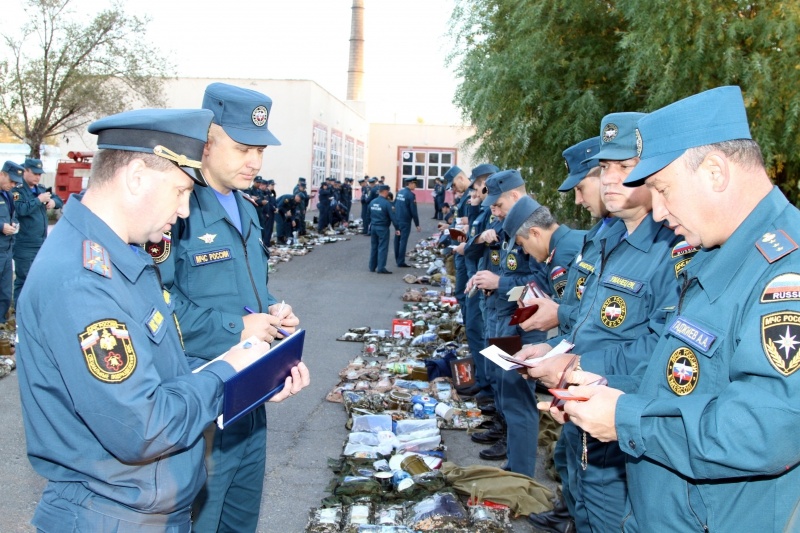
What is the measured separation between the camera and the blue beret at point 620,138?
11.1ft

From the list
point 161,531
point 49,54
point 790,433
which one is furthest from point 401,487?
point 49,54

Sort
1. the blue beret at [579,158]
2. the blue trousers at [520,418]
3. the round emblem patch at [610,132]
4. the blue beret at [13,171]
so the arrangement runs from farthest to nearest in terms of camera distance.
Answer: the blue beret at [13,171], the blue trousers at [520,418], the blue beret at [579,158], the round emblem patch at [610,132]

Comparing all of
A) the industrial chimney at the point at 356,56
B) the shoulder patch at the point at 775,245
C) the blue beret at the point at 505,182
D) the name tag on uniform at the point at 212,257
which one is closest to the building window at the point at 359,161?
the industrial chimney at the point at 356,56

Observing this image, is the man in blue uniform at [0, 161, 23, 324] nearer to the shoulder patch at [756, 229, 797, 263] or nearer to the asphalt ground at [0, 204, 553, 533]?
the asphalt ground at [0, 204, 553, 533]

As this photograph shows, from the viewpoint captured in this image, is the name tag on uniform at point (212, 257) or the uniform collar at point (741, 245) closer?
the uniform collar at point (741, 245)

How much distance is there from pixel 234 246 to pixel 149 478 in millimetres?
1399

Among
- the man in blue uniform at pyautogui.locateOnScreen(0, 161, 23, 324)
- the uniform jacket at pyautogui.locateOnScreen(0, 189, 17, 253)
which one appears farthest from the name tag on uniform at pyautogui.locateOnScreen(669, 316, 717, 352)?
the uniform jacket at pyautogui.locateOnScreen(0, 189, 17, 253)

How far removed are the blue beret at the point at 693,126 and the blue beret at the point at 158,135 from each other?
1427 mm

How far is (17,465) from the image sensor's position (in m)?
5.52

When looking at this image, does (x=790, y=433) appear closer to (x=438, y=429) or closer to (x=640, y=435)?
(x=640, y=435)

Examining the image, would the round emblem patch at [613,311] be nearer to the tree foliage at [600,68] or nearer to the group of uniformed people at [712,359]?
the group of uniformed people at [712,359]

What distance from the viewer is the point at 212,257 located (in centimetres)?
321

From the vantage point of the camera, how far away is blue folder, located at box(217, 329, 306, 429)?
2.34m

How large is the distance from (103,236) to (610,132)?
2.46 metres
